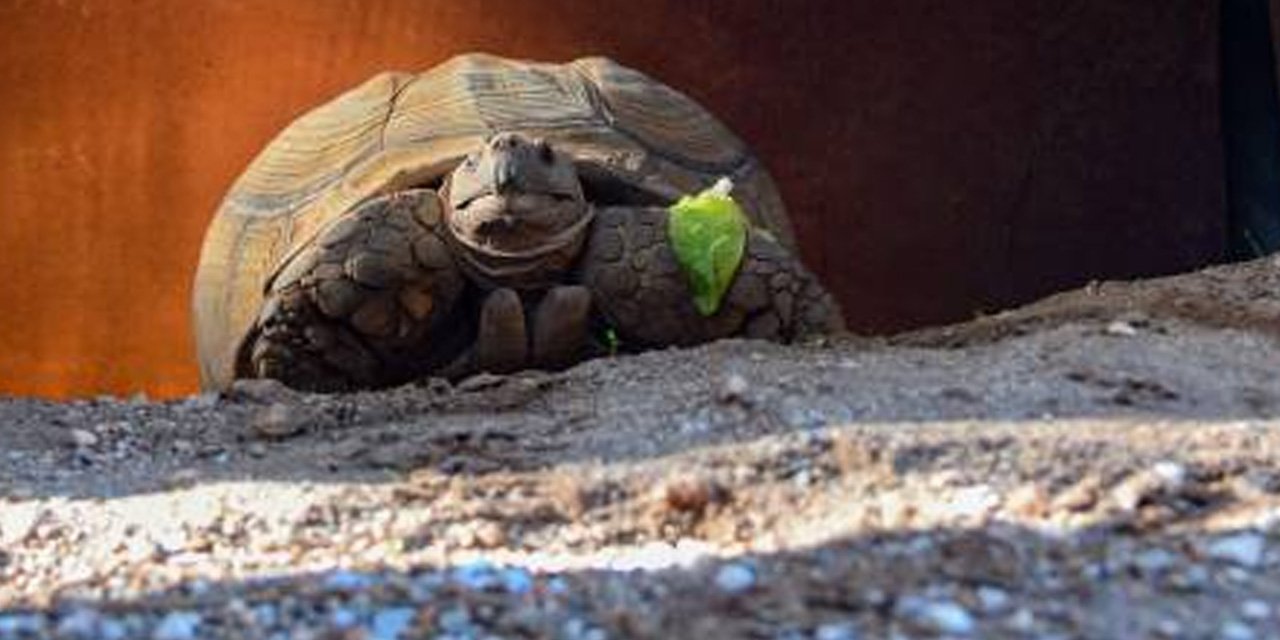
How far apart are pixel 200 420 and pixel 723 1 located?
8.49 feet

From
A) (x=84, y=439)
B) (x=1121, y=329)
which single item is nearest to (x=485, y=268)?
(x=84, y=439)

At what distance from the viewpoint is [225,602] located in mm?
2566

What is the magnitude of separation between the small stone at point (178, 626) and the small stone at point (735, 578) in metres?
0.56

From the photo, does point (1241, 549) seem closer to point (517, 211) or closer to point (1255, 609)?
point (1255, 609)

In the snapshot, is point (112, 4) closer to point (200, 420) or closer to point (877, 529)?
point (200, 420)

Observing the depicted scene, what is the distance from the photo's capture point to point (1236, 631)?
2.37m

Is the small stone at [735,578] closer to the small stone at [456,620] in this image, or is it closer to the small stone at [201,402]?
the small stone at [456,620]

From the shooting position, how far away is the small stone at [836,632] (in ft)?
7.83

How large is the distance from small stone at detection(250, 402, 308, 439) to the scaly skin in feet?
2.78

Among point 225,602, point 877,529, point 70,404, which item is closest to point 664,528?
point 877,529

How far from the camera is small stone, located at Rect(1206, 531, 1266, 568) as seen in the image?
2.54m

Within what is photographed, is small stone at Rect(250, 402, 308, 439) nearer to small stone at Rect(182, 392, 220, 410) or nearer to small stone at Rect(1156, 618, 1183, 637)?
small stone at Rect(182, 392, 220, 410)

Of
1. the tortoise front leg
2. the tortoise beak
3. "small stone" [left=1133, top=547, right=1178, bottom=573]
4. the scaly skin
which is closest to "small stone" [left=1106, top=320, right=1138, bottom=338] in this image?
the scaly skin

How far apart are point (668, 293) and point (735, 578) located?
1800 millimetres
